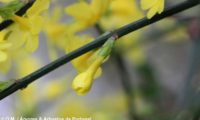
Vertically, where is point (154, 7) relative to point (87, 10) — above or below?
below

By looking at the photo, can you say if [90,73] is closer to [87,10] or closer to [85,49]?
[85,49]

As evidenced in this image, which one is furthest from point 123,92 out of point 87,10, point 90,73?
point 90,73

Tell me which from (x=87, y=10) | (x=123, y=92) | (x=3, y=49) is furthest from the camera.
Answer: (x=123, y=92)

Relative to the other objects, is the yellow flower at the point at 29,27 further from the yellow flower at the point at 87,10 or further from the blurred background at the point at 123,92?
the blurred background at the point at 123,92

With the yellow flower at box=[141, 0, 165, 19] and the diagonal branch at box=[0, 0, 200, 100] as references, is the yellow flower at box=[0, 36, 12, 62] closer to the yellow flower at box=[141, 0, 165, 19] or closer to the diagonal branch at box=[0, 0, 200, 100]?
the diagonal branch at box=[0, 0, 200, 100]

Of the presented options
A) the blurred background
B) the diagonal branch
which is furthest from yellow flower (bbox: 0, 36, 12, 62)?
the blurred background

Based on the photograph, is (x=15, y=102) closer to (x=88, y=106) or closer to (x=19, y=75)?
(x=19, y=75)

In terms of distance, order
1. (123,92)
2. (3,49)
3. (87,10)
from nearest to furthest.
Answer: (3,49) → (87,10) → (123,92)
